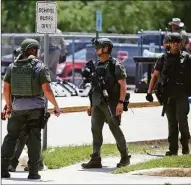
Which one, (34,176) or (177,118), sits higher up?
(177,118)

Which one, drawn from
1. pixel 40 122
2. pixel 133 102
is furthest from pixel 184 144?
pixel 133 102

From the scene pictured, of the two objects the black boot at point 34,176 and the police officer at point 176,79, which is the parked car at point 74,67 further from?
the black boot at point 34,176

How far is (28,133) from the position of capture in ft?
44.3

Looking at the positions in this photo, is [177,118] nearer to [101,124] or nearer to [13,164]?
[101,124]

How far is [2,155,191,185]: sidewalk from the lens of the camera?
12.8 m

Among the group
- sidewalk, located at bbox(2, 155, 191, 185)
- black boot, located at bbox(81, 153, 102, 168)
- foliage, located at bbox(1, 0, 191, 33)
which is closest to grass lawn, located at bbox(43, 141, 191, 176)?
sidewalk, located at bbox(2, 155, 191, 185)

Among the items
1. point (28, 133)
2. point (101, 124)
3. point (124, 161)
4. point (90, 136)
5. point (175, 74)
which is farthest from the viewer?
point (90, 136)

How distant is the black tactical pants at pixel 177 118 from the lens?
51.8 feet

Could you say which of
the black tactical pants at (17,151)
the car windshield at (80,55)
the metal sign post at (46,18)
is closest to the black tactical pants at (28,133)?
the black tactical pants at (17,151)

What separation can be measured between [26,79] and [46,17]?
3.00 meters

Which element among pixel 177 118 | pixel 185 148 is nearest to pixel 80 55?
pixel 185 148

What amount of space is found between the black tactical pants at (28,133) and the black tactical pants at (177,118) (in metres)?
3.05

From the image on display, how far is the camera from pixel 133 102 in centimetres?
2272

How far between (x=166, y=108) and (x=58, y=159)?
73.2 inches
